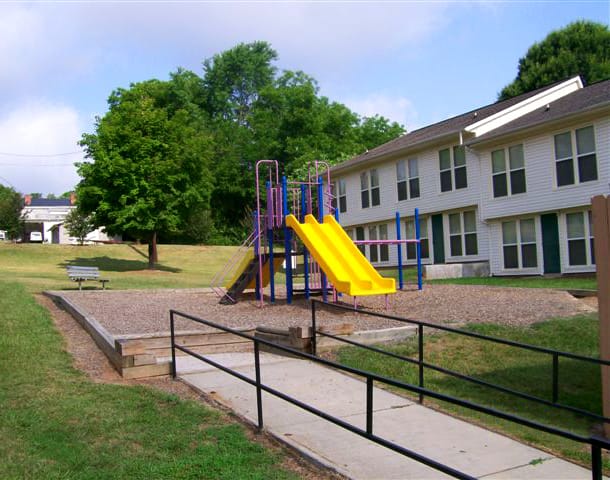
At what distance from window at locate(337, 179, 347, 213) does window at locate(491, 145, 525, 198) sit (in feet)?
32.9

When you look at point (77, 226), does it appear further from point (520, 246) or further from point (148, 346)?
point (148, 346)

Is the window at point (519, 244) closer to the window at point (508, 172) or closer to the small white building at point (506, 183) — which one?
the small white building at point (506, 183)

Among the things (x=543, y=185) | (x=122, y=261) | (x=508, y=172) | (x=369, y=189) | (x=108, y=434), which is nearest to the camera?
(x=108, y=434)

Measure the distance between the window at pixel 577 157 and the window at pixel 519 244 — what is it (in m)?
2.06

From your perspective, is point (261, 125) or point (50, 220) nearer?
point (261, 125)

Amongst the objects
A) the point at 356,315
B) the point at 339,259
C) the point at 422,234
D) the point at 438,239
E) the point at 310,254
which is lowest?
the point at 356,315

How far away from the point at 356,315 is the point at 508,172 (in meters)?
12.1

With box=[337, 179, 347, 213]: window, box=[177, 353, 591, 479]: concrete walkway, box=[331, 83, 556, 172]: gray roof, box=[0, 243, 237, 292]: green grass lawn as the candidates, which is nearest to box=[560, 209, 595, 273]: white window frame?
box=[331, 83, 556, 172]: gray roof

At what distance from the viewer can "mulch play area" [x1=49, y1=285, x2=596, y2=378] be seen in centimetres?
909

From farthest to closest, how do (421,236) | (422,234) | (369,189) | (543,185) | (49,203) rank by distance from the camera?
(49,203) → (369,189) → (421,236) → (422,234) → (543,185)

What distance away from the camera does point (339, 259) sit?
14.1 meters

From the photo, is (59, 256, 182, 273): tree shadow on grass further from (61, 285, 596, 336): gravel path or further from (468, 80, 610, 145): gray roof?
(468, 80, 610, 145): gray roof

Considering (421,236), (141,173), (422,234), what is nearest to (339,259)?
(422,234)

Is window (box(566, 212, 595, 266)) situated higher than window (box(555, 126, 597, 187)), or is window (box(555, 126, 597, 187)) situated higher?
window (box(555, 126, 597, 187))
